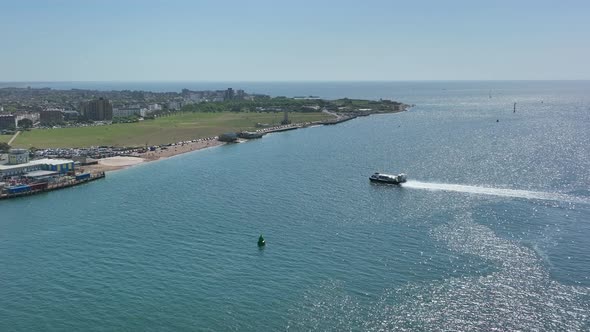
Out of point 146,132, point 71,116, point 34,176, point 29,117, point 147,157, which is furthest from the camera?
point 71,116

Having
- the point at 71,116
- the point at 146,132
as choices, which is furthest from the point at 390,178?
the point at 71,116

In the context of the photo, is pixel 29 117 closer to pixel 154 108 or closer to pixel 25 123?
pixel 25 123

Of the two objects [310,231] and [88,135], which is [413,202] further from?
[88,135]

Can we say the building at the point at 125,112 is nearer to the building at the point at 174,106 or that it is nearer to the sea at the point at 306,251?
the building at the point at 174,106

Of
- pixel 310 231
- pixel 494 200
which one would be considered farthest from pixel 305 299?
pixel 494 200

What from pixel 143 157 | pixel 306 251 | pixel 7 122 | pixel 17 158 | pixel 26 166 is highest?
pixel 7 122
